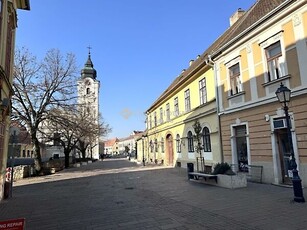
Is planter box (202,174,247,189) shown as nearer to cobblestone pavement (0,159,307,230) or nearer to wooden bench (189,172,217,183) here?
cobblestone pavement (0,159,307,230)

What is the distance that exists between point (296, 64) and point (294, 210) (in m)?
6.38

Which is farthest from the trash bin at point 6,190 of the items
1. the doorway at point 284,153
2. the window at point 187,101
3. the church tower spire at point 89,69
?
the church tower spire at point 89,69

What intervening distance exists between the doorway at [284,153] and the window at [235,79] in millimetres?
3627

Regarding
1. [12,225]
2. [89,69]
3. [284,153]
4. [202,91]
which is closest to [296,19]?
[284,153]

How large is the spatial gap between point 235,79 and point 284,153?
5.15m

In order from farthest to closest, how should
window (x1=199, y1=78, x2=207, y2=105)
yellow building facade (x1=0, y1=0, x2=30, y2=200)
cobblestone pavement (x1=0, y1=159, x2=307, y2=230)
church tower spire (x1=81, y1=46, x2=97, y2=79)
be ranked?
1. church tower spire (x1=81, y1=46, x2=97, y2=79)
2. window (x1=199, y1=78, x2=207, y2=105)
3. yellow building facade (x1=0, y1=0, x2=30, y2=200)
4. cobblestone pavement (x1=0, y1=159, x2=307, y2=230)

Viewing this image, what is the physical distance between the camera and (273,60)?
12492 millimetres

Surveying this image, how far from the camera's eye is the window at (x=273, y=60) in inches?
479

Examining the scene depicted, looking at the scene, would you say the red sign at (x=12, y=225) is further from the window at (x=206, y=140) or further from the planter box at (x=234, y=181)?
the window at (x=206, y=140)

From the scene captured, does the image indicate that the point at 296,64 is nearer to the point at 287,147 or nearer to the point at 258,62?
the point at 258,62

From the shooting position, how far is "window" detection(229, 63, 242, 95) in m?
15.1

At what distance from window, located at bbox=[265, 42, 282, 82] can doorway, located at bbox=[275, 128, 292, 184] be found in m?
2.52

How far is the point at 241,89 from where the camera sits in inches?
576

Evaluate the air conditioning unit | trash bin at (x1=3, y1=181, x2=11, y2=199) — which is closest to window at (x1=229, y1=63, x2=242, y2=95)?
the air conditioning unit
